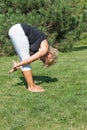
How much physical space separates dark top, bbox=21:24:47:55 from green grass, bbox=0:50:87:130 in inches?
33.7

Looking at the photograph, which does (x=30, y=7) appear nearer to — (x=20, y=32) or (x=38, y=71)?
(x=38, y=71)

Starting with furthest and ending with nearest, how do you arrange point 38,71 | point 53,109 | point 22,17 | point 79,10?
point 79,10 < point 22,17 < point 38,71 < point 53,109

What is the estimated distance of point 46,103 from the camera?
21.7ft

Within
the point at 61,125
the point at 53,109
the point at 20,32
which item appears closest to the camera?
the point at 61,125

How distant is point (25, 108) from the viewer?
641 centimetres

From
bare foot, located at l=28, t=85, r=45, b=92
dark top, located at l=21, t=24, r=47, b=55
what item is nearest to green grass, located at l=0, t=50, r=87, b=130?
bare foot, located at l=28, t=85, r=45, b=92

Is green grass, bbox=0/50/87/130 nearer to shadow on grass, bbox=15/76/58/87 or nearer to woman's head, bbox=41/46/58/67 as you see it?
shadow on grass, bbox=15/76/58/87

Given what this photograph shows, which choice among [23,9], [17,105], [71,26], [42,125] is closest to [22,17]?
[23,9]

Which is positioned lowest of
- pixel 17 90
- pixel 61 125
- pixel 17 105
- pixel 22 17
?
pixel 22 17

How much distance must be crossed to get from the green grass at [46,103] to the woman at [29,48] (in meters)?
0.42

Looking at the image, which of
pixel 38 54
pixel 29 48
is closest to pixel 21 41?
pixel 29 48

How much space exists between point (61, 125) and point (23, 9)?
13.0 m

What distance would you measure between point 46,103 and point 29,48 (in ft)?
5.32

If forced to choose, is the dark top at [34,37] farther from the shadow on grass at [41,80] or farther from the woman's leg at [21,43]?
the shadow on grass at [41,80]
